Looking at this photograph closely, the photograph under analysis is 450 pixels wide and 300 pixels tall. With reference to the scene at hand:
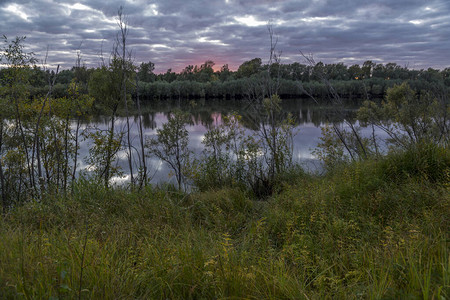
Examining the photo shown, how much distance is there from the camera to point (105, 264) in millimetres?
2590

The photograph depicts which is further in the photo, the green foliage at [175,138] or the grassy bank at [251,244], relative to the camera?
the green foliage at [175,138]

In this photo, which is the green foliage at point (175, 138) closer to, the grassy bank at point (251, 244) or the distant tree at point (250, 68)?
the distant tree at point (250, 68)

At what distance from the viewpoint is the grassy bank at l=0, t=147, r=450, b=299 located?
2369mm

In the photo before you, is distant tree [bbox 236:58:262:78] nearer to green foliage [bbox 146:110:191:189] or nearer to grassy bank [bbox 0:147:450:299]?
green foliage [bbox 146:110:191:189]

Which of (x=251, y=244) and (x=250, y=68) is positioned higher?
(x=250, y=68)

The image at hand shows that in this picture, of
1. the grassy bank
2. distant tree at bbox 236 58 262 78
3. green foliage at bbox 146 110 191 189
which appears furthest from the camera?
green foliage at bbox 146 110 191 189

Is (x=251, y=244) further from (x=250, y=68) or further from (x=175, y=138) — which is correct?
(x=175, y=138)

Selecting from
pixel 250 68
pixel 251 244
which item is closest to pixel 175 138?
pixel 250 68

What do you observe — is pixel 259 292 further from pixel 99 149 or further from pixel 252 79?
pixel 252 79

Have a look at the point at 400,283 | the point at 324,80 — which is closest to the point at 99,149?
the point at 324,80

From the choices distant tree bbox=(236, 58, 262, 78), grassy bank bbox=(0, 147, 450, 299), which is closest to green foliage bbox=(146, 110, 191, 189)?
distant tree bbox=(236, 58, 262, 78)

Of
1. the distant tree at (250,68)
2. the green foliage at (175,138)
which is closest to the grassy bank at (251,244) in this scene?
the distant tree at (250,68)

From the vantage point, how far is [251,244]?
407 cm

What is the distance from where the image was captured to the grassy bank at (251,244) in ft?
7.77
